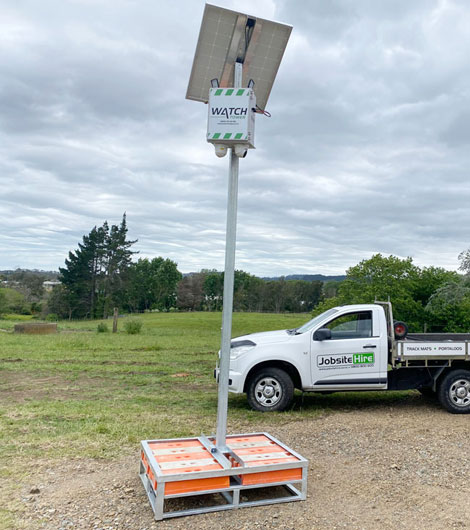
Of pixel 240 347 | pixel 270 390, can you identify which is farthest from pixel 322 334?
pixel 240 347

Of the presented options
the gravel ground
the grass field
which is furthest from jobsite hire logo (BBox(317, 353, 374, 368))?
the gravel ground

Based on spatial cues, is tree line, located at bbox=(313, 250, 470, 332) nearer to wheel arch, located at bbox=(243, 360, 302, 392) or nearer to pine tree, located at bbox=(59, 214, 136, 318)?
wheel arch, located at bbox=(243, 360, 302, 392)

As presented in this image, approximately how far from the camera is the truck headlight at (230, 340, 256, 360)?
8531 millimetres

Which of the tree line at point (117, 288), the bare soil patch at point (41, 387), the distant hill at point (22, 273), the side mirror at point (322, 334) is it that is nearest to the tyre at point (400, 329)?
the side mirror at point (322, 334)

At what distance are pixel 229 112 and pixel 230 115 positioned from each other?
0.03 metres

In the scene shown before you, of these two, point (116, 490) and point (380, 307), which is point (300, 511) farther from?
point (380, 307)

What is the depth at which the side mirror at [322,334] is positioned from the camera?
8.47 m

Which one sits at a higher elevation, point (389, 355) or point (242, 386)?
point (389, 355)

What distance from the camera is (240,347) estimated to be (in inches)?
342

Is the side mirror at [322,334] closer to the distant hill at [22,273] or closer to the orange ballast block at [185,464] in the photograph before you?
the orange ballast block at [185,464]

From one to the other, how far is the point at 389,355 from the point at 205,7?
6.27m

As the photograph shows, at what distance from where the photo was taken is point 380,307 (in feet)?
29.4

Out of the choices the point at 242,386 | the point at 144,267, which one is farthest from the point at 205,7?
the point at 144,267

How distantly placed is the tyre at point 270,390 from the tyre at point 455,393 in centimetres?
265
